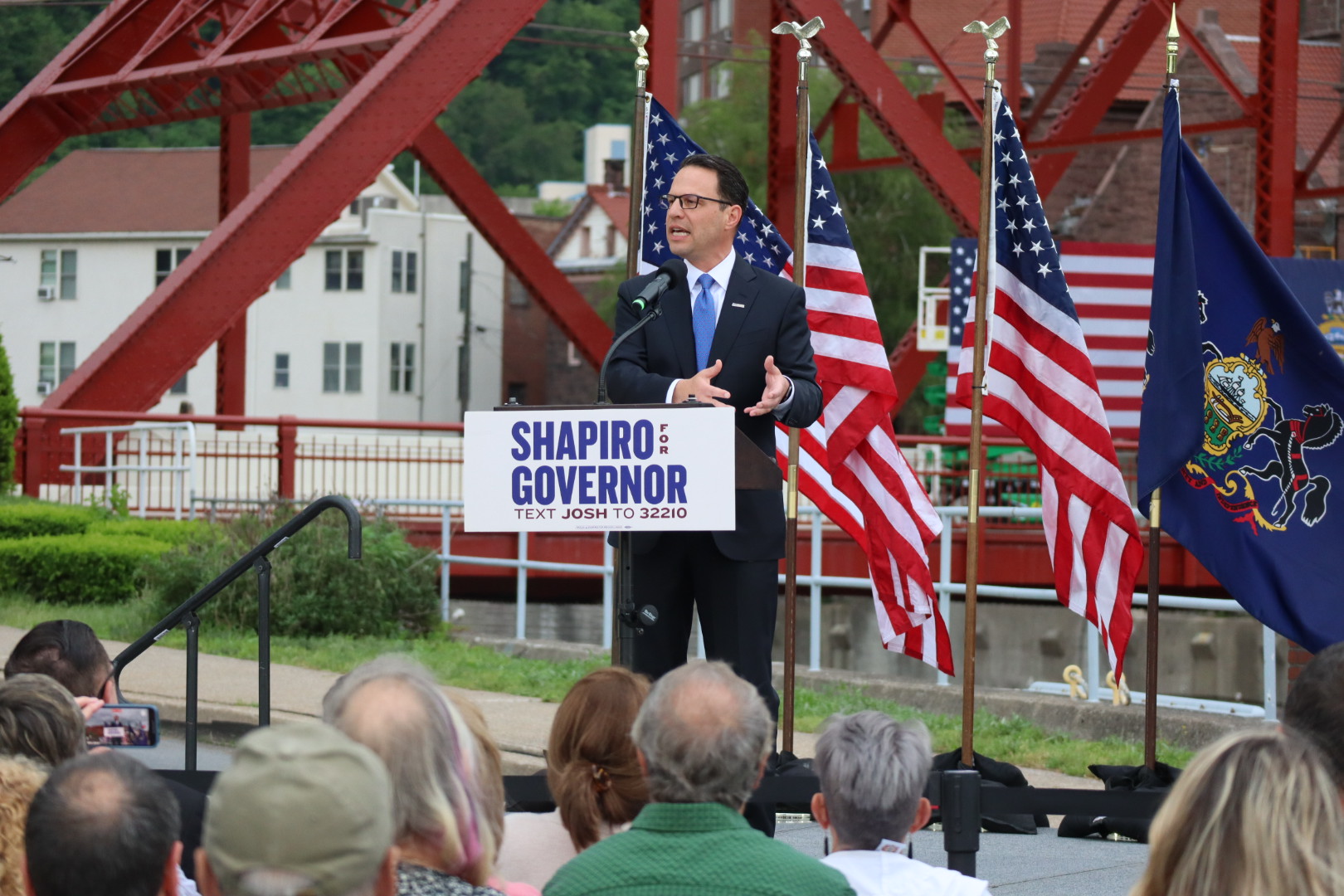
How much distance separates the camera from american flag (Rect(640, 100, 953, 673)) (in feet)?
23.2

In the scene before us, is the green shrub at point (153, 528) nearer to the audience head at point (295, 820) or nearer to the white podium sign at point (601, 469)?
the white podium sign at point (601, 469)

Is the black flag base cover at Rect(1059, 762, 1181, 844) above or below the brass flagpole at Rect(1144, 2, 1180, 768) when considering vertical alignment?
below

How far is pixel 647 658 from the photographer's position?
5508 mm

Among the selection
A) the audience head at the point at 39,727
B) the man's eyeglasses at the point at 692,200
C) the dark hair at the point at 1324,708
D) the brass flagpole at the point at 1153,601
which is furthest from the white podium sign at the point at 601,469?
the brass flagpole at the point at 1153,601

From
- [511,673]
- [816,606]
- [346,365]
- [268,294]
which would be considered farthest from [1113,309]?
[268,294]

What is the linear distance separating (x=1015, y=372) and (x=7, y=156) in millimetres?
15326

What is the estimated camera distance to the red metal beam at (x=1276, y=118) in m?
18.5

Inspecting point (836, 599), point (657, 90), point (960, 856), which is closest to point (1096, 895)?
point (960, 856)

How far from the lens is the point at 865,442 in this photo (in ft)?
23.5

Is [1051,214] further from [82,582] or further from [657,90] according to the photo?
[82,582]

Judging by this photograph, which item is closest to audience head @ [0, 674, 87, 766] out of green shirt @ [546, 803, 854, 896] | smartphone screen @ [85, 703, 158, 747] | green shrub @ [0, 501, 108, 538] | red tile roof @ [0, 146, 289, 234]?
smartphone screen @ [85, 703, 158, 747]

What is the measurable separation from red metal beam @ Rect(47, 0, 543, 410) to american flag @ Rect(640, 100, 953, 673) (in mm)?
7982

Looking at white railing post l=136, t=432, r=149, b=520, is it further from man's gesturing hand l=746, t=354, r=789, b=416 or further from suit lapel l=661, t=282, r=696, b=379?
man's gesturing hand l=746, t=354, r=789, b=416

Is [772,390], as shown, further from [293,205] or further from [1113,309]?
→ [1113,309]
